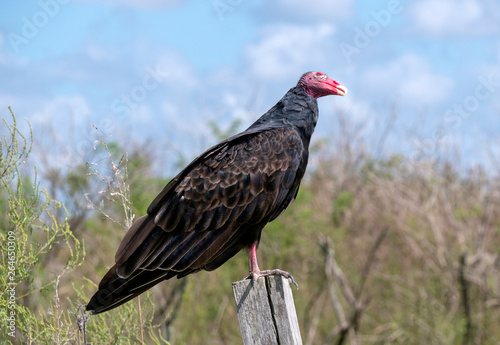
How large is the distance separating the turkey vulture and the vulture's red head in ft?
1.06

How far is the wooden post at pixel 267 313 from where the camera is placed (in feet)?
9.54

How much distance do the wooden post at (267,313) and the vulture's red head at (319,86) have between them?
1.57 m

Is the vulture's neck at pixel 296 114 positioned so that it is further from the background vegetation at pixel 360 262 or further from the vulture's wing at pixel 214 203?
the background vegetation at pixel 360 262

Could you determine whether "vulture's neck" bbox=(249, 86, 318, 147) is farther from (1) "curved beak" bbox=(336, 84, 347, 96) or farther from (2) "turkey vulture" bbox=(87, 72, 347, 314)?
(1) "curved beak" bbox=(336, 84, 347, 96)

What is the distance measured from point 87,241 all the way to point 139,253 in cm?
605

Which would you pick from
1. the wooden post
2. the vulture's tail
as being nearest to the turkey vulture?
the vulture's tail

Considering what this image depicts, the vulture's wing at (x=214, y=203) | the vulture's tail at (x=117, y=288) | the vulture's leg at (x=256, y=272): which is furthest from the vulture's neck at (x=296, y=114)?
the vulture's tail at (x=117, y=288)

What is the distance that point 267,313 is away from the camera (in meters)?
2.96

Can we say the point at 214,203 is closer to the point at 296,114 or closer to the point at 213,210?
the point at 213,210

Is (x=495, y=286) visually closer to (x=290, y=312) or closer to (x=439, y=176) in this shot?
(x=439, y=176)

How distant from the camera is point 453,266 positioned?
8680 mm

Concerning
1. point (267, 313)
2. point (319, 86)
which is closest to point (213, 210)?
point (267, 313)

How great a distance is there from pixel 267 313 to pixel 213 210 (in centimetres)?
77

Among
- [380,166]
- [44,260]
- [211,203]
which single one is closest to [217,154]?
[211,203]
